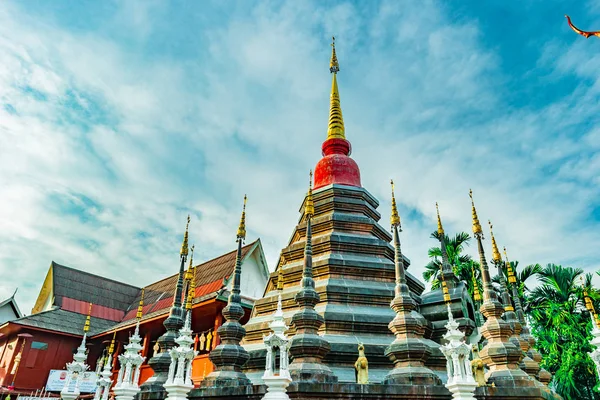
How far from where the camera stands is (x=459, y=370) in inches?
304

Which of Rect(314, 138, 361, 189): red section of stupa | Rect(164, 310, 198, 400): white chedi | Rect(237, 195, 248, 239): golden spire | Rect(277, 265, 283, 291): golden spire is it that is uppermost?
Rect(314, 138, 361, 189): red section of stupa

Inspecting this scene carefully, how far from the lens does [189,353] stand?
8547 mm

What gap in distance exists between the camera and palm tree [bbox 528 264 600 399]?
63.2 feet

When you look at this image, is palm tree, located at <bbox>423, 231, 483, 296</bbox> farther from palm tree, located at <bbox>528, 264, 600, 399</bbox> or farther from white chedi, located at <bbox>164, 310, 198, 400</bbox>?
white chedi, located at <bbox>164, 310, 198, 400</bbox>

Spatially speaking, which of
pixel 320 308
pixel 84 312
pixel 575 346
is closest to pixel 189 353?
pixel 320 308

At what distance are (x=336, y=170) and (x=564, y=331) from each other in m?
14.3

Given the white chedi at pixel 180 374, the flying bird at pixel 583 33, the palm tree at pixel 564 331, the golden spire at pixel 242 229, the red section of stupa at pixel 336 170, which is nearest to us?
the flying bird at pixel 583 33

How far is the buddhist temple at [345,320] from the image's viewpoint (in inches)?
323

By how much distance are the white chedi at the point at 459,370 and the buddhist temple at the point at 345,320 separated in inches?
1.5

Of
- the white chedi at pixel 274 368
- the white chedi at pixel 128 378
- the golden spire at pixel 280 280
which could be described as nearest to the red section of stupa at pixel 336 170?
the golden spire at pixel 280 280

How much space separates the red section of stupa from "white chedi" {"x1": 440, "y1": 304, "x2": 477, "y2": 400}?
929 cm

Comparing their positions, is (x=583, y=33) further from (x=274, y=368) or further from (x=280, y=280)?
(x=280, y=280)

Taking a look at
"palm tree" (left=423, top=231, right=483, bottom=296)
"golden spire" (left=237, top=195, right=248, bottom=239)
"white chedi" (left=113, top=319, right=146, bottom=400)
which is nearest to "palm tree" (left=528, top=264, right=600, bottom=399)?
"palm tree" (left=423, top=231, right=483, bottom=296)

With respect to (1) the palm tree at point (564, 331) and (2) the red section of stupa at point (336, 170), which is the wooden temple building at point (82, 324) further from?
(1) the palm tree at point (564, 331)
